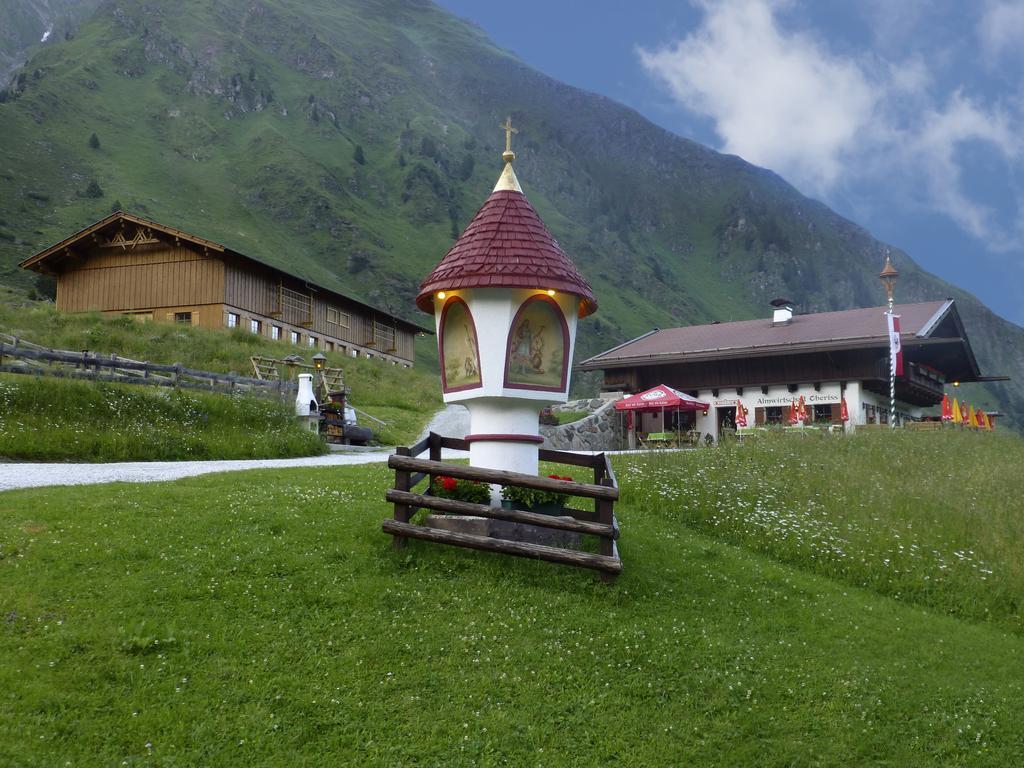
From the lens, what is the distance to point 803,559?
42.7ft

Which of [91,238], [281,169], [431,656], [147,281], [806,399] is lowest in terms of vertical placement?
[431,656]

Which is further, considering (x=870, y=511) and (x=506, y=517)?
(x=870, y=511)

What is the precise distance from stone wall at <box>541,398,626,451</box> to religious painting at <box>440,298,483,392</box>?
754 inches

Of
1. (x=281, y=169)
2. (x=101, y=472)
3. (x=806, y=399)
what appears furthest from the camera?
(x=281, y=169)

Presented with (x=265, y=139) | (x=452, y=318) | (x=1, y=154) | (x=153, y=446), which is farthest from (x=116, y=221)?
(x=265, y=139)

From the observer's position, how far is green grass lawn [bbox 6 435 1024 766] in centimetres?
673

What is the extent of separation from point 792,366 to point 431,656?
3248cm

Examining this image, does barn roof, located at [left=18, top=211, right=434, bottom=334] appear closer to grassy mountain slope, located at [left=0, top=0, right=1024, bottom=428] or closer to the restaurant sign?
the restaurant sign

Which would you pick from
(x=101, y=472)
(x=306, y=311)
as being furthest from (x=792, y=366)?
(x=101, y=472)

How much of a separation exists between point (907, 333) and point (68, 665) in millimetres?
35444

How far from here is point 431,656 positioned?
804 cm

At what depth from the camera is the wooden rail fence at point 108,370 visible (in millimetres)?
20797

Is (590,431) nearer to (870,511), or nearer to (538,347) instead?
(870,511)

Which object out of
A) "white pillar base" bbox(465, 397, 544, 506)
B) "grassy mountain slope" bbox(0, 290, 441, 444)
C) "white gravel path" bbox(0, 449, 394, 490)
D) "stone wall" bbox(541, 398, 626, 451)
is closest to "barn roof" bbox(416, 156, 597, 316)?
"white pillar base" bbox(465, 397, 544, 506)
